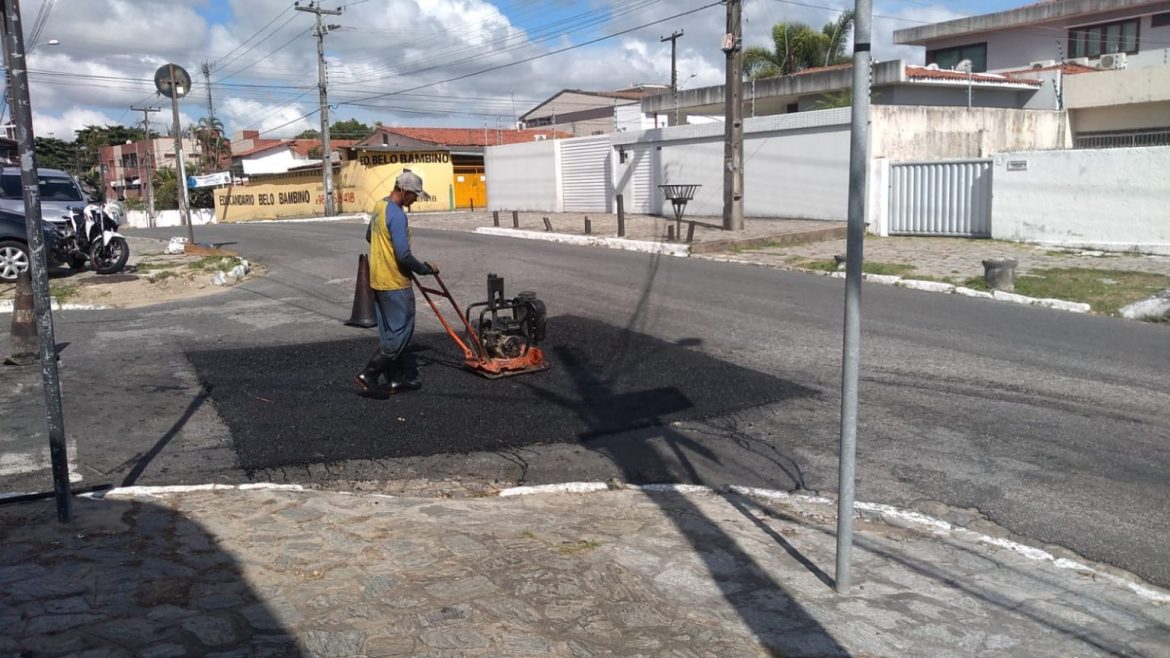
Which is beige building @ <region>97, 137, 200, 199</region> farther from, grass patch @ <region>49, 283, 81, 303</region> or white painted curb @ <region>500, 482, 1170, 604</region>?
white painted curb @ <region>500, 482, 1170, 604</region>

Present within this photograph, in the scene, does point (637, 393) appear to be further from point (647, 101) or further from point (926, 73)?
point (647, 101)

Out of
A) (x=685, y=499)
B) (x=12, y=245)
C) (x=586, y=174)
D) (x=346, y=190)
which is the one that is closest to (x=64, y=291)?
(x=12, y=245)

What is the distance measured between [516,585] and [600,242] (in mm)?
16451

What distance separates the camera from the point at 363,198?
43.5m

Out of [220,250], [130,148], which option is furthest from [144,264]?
[130,148]

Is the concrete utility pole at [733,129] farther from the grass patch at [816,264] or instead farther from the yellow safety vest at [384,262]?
the yellow safety vest at [384,262]

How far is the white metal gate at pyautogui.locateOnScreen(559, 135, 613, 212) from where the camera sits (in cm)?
3056

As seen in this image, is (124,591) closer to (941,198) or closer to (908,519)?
(908,519)

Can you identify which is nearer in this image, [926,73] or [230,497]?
[230,497]

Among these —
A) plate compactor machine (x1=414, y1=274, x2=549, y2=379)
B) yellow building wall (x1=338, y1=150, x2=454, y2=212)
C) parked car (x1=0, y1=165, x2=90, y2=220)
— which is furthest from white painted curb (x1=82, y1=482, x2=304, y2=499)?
yellow building wall (x1=338, y1=150, x2=454, y2=212)

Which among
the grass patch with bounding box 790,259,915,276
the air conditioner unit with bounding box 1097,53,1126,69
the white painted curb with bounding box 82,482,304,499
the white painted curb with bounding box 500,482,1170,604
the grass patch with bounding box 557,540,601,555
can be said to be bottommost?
the white painted curb with bounding box 500,482,1170,604

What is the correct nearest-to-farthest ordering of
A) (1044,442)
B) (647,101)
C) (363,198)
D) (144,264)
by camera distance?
(1044,442), (144,264), (647,101), (363,198)

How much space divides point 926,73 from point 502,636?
2714 cm

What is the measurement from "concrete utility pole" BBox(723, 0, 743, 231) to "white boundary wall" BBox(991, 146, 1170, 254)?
5214 mm
